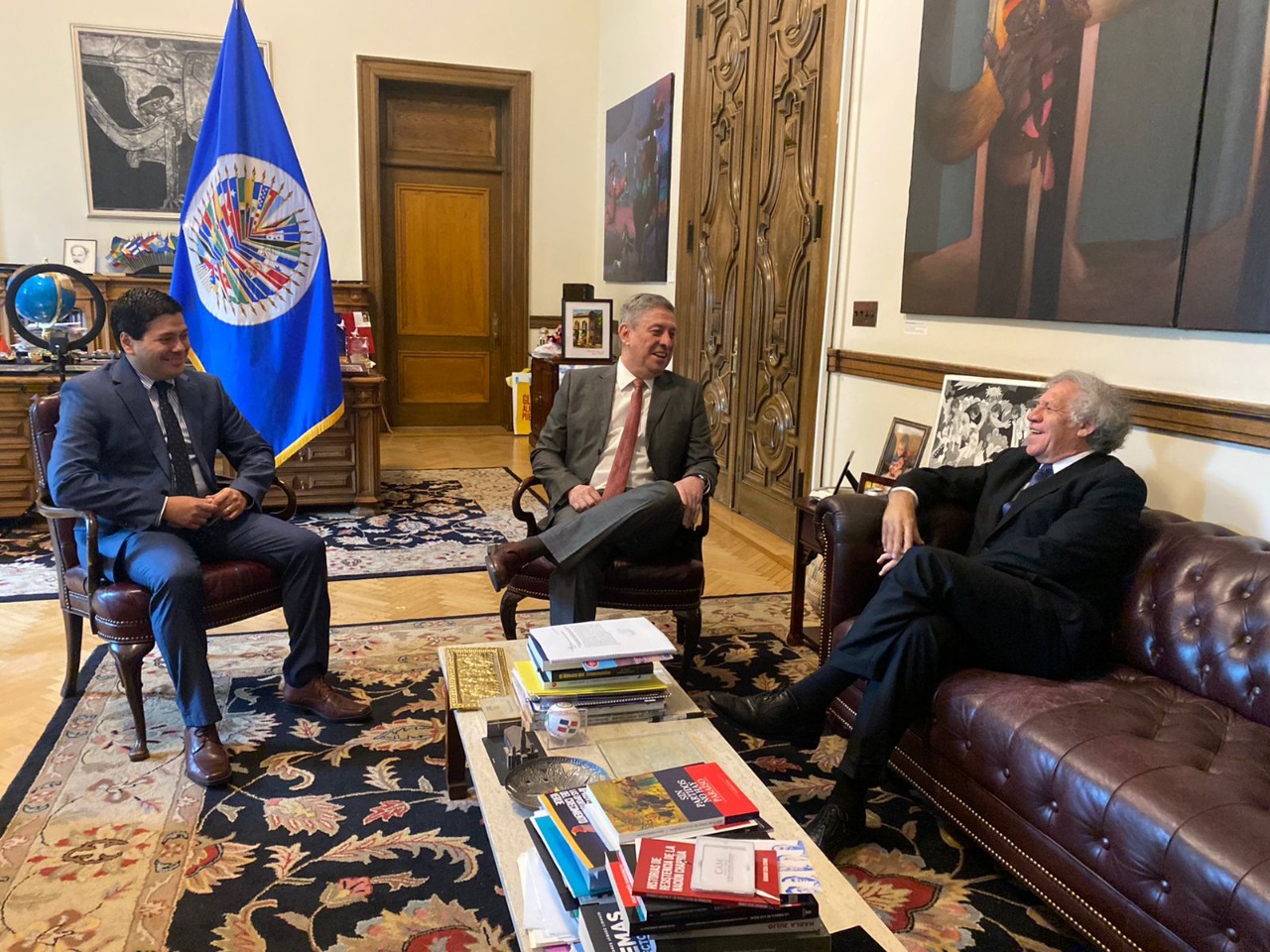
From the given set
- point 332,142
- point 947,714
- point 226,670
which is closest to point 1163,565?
point 947,714

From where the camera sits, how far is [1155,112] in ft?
8.60

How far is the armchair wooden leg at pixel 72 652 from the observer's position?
9.52ft

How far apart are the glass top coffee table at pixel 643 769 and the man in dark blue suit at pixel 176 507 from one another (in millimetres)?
702

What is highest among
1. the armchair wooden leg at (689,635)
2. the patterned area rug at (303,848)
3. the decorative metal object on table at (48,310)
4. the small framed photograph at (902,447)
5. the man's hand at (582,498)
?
the decorative metal object on table at (48,310)

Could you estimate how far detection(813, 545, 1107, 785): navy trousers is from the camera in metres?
2.21

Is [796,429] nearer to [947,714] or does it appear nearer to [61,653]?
[947,714]

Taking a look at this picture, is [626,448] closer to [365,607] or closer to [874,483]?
[874,483]

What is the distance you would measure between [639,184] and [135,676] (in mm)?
5403

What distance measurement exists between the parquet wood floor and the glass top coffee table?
1.38 metres

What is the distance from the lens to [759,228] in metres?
5.08

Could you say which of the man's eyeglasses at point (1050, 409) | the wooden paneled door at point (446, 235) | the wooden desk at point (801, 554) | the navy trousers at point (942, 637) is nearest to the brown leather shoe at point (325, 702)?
the navy trousers at point (942, 637)

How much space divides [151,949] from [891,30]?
404cm

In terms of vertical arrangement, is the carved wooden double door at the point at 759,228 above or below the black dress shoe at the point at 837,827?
above

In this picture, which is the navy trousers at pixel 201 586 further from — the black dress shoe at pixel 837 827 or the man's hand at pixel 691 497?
the black dress shoe at pixel 837 827
